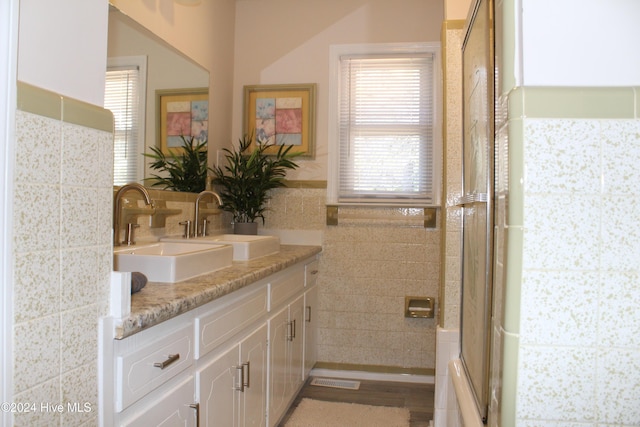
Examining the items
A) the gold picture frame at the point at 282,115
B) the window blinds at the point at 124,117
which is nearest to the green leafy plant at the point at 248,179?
the gold picture frame at the point at 282,115

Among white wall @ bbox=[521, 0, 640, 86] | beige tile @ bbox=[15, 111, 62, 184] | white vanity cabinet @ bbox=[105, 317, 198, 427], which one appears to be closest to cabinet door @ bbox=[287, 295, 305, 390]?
white vanity cabinet @ bbox=[105, 317, 198, 427]

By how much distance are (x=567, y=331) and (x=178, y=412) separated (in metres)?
1.05

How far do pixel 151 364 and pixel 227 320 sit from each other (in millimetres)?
483

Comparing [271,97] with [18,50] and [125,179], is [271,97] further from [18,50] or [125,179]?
[18,50]

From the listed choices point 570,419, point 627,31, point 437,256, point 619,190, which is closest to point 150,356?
point 570,419

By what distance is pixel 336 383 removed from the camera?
3.28 metres

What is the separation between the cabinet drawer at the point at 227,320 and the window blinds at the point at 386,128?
1.46m

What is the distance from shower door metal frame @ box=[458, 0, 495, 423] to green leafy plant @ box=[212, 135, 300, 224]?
1.60 metres

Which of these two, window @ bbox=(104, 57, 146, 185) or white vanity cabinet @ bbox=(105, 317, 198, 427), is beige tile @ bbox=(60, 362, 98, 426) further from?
window @ bbox=(104, 57, 146, 185)

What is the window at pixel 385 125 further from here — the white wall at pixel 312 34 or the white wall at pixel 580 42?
the white wall at pixel 580 42

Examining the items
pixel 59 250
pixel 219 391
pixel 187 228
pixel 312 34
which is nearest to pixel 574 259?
pixel 59 250

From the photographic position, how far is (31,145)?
85 centimetres

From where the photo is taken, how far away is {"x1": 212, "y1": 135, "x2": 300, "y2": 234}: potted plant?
10.3 ft

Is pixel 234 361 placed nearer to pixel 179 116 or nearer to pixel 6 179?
pixel 6 179
